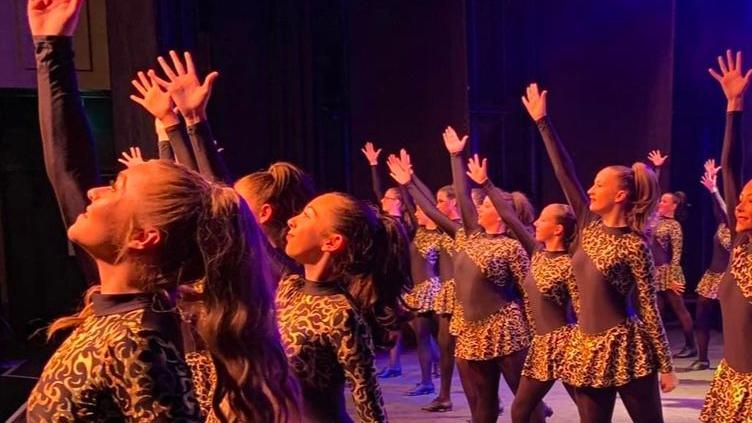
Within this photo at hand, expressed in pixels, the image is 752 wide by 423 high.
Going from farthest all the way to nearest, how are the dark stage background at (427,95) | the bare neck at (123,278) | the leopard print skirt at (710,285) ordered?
the dark stage background at (427,95) → the leopard print skirt at (710,285) → the bare neck at (123,278)

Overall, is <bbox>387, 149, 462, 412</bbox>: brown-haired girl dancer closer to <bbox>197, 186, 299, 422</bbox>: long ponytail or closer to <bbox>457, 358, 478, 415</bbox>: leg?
<bbox>457, 358, 478, 415</bbox>: leg

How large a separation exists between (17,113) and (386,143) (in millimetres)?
3668

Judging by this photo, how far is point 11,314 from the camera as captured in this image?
8242mm

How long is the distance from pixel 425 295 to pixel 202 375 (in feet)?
12.8

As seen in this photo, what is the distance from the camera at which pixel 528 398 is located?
12.9ft

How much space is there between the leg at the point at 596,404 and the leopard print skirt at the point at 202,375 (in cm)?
183

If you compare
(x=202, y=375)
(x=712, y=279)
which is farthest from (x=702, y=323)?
(x=202, y=375)

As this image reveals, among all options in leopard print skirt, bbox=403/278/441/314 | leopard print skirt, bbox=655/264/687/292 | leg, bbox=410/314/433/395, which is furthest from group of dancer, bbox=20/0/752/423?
leopard print skirt, bbox=655/264/687/292

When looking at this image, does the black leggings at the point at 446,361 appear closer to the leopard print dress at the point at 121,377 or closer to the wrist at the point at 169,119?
the wrist at the point at 169,119

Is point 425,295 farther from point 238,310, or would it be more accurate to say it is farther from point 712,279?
point 238,310

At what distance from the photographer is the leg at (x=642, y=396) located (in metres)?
3.50

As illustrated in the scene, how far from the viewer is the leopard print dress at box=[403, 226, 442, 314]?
20.7 feet

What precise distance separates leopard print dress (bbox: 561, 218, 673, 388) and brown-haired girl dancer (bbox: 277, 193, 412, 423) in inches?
51.7

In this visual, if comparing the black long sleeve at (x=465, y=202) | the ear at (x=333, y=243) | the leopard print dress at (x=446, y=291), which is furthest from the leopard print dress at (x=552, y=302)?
the ear at (x=333, y=243)
